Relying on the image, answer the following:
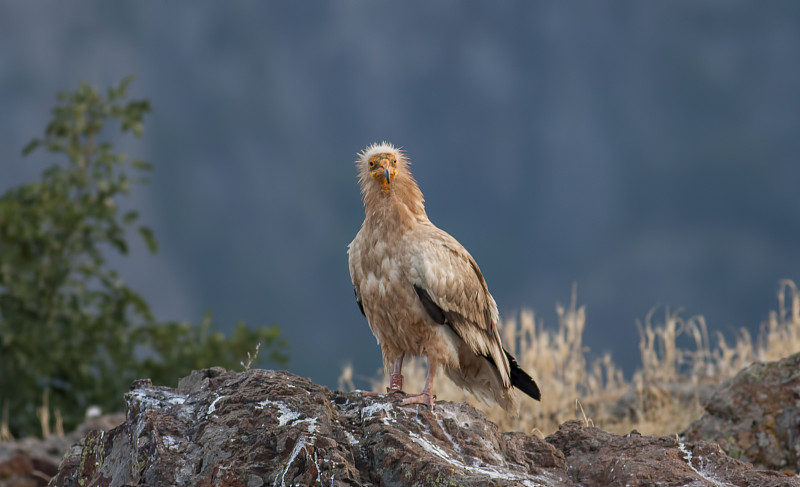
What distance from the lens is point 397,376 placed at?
216 inches

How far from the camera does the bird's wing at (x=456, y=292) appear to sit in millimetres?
5203

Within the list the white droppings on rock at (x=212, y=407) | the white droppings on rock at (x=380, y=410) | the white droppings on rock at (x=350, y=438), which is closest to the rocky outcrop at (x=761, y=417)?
the white droppings on rock at (x=380, y=410)

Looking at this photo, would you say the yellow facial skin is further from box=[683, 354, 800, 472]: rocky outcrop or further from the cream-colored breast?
box=[683, 354, 800, 472]: rocky outcrop

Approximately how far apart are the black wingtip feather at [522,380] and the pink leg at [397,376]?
2.33 ft

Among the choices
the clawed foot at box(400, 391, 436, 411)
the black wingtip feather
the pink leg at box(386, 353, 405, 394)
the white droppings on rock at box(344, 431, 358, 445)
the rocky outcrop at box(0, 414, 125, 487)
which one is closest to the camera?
the white droppings on rock at box(344, 431, 358, 445)

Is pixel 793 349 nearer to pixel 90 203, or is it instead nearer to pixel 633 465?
pixel 633 465

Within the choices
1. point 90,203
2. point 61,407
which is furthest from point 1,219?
point 61,407

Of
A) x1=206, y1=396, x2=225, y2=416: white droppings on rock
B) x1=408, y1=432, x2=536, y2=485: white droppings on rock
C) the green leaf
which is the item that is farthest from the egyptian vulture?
the green leaf

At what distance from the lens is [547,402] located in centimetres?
978

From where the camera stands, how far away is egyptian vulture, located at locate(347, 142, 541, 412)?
5250 mm

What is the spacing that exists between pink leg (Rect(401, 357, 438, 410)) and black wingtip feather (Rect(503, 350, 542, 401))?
594mm

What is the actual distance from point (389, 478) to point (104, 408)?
10.7m

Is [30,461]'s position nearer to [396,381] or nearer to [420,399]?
[396,381]

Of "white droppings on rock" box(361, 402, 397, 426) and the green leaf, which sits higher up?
the green leaf
